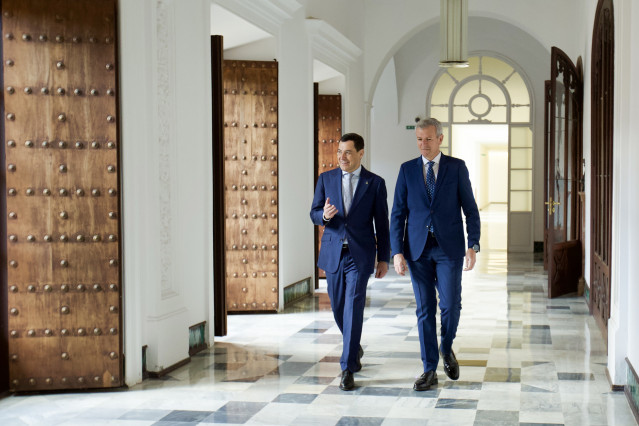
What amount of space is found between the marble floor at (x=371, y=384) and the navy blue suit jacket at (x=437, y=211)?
1040 mm

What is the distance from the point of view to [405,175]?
5.82 meters

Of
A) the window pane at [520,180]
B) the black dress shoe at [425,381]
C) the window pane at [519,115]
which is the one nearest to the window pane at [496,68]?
the window pane at [519,115]

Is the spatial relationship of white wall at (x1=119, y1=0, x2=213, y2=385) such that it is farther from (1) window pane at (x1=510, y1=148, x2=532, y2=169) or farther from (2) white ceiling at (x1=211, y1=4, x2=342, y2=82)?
(1) window pane at (x1=510, y1=148, x2=532, y2=169)

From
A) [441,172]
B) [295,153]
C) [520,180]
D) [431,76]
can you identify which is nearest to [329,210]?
[441,172]

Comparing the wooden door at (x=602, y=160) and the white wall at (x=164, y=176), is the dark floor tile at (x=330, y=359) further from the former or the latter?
the wooden door at (x=602, y=160)

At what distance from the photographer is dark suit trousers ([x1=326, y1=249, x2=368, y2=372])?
5.69 metres

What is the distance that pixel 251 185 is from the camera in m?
9.26

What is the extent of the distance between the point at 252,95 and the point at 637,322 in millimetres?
5263

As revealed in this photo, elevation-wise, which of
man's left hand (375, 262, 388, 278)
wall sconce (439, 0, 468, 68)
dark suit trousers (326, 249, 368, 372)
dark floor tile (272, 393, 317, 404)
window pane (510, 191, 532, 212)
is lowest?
dark floor tile (272, 393, 317, 404)

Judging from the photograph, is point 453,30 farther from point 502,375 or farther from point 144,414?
point 144,414

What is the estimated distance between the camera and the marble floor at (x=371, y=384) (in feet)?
16.7

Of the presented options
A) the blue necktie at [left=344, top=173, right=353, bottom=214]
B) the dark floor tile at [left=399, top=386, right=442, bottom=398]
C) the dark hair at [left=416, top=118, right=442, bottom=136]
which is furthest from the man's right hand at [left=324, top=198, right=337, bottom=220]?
the dark floor tile at [left=399, top=386, right=442, bottom=398]

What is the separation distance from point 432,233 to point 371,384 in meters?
1.22

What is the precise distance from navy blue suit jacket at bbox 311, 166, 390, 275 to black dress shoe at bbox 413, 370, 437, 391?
2.73 ft
